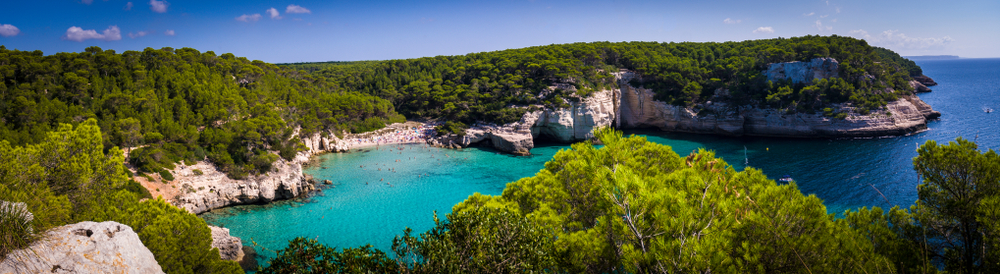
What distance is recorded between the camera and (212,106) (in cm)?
2791

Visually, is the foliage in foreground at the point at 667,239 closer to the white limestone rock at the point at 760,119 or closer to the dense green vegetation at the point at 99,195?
the dense green vegetation at the point at 99,195

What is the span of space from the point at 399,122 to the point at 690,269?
44552mm

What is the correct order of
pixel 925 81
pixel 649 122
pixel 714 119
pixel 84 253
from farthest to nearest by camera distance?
pixel 925 81
pixel 649 122
pixel 714 119
pixel 84 253

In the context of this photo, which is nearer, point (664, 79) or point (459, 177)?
point (459, 177)

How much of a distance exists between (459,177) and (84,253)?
23.2 m

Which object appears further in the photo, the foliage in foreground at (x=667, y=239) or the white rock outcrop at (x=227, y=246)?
the white rock outcrop at (x=227, y=246)

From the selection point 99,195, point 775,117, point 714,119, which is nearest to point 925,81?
point 775,117

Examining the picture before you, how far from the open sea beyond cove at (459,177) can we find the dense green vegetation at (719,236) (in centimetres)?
1115

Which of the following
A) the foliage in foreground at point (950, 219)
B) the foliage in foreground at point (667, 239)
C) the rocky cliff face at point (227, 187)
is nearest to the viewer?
the foliage in foreground at point (667, 239)

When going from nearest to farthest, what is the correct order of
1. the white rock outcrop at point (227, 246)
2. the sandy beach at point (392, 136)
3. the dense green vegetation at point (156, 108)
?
the white rock outcrop at point (227, 246), the dense green vegetation at point (156, 108), the sandy beach at point (392, 136)

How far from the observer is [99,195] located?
1019 centimetres

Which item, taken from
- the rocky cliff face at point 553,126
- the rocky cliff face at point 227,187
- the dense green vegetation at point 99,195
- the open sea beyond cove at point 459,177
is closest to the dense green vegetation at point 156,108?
the rocky cliff face at point 227,187

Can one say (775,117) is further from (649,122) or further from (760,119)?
(649,122)

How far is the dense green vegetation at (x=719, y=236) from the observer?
5.21 metres
